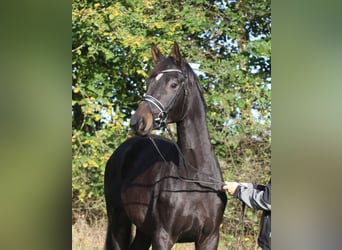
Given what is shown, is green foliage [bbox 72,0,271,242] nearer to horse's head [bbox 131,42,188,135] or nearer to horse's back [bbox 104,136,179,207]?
horse's back [bbox 104,136,179,207]

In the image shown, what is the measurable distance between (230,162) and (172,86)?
3.16m

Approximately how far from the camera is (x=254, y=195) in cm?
308

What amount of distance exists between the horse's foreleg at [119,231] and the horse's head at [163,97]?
140 centimetres

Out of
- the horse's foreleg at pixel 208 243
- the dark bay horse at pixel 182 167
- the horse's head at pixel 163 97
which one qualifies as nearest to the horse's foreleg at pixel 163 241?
the dark bay horse at pixel 182 167

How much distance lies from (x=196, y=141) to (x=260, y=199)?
545 mm

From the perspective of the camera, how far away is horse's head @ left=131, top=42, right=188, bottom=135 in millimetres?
3000

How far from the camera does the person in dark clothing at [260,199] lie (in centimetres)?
298

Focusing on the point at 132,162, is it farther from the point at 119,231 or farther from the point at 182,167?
the point at 182,167

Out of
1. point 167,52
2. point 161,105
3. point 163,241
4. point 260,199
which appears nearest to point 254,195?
point 260,199

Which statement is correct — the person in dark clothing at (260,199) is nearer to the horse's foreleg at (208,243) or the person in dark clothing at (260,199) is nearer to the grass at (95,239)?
the horse's foreleg at (208,243)

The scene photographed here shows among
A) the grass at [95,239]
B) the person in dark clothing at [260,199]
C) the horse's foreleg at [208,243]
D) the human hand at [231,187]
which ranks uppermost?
the human hand at [231,187]

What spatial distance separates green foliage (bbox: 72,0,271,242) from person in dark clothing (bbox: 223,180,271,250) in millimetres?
2890
